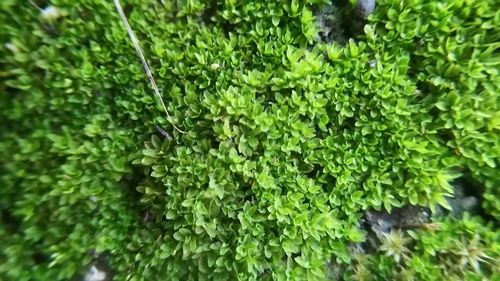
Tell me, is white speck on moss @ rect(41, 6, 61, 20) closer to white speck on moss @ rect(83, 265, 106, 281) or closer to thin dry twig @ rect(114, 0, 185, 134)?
thin dry twig @ rect(114, 0, 185, 134)

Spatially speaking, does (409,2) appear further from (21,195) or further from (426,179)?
(21,195)

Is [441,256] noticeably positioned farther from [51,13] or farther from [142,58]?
[51,13]

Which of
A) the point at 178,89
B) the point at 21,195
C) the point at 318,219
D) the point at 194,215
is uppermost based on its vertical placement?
the point at 178,89

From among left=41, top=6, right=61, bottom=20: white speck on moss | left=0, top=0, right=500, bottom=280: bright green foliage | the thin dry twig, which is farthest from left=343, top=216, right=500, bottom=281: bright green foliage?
left=41, top=6, right=61, bottom=20: white speck on moss

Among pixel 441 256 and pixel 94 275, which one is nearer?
pixel 441 256

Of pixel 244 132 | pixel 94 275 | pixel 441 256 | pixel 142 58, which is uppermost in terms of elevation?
pixel 142 58

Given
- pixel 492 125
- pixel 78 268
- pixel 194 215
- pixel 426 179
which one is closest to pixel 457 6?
pixel 492 125

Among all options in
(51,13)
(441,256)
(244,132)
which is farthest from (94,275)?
(441,256)

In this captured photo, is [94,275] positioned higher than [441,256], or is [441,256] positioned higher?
[94,275]
